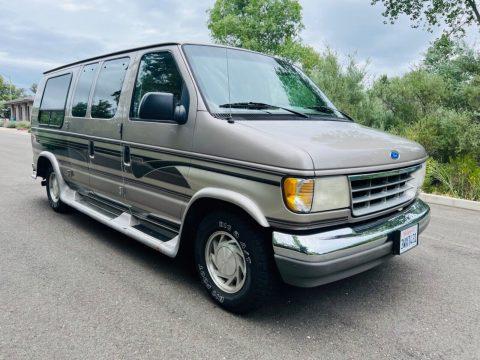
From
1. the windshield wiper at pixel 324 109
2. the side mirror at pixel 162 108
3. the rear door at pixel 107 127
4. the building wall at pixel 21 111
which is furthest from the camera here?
the building wall at pixel 21 111

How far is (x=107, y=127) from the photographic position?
427 centimetres

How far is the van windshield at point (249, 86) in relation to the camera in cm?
331

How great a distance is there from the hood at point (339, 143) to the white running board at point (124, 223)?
1.28 metres

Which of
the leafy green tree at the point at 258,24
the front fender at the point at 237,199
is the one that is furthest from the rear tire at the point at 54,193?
the leafy green tree at the point at 258,24

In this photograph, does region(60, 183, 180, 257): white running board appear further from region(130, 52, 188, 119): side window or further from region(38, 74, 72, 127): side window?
region(130, 52, 188, 119): side window

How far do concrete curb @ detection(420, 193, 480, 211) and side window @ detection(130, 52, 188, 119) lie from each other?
5.82m

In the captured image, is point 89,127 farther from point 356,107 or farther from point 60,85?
point 356,107

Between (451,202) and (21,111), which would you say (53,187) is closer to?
(451,202)

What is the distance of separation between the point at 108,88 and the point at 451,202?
6.08m

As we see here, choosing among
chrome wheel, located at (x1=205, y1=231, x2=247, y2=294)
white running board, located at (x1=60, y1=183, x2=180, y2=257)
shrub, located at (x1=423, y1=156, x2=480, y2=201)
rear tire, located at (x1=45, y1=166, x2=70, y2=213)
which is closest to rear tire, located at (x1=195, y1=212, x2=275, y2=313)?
chrome wheel, located at (x1=205, y1=231, x2=247, y2=294)

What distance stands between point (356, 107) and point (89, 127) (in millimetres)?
8930

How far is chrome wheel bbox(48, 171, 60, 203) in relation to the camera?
588 cm

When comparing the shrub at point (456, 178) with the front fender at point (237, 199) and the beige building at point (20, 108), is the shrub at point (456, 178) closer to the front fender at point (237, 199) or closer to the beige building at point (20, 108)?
the front fender at point (237, 199)

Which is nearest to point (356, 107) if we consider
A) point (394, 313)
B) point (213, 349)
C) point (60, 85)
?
point (60, 85)
